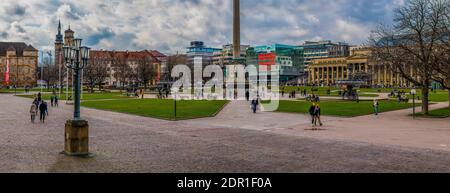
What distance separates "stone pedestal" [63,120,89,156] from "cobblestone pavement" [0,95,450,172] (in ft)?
1.80

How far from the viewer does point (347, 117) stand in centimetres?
3688

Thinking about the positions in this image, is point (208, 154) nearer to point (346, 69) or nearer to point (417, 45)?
point (417, 45)

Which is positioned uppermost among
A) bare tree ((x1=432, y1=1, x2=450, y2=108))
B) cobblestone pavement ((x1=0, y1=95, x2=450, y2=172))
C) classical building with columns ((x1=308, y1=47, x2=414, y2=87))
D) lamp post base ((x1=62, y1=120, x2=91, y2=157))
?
classical building with columns ((x1=308, y1=47, x2=414, y2=87))

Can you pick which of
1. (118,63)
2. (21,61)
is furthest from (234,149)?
(21,61)

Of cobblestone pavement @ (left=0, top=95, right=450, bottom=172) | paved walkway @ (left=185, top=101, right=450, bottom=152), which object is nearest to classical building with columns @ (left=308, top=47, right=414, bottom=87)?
paved walkway @ (left=185, top=101, right=450, bottom=152)

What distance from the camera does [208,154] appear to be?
16.7 meters

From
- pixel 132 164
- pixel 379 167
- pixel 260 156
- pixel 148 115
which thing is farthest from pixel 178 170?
pixel 148 115

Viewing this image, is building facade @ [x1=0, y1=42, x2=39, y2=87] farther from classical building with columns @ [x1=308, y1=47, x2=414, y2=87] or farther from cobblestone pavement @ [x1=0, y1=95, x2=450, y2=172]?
cobblestone pavement @ [x1=0, y1=95, x2=450, y2=172]

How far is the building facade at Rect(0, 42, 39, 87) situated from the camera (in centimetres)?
15200

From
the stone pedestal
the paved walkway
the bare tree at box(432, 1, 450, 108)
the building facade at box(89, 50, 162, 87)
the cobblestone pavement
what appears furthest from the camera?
the building facade at box(89, 50, 162, 87)

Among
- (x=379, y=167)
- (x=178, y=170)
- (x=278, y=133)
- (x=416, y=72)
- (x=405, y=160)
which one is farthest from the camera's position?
(x=416, y=72)

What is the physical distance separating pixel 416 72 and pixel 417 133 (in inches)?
724
